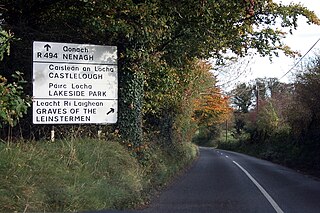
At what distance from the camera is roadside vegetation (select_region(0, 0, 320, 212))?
8.50m

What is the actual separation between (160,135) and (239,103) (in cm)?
7685

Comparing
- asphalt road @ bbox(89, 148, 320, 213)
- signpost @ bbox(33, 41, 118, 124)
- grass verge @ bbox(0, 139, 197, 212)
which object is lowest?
asphalt road @ bbox(89, 148, 320, 213)

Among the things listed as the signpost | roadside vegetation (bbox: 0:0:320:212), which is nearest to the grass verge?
roadside vegetation (bbox: 0:0:320:212)

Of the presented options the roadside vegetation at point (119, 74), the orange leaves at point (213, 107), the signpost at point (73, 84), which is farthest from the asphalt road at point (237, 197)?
the orange leaves at point (213, 107)

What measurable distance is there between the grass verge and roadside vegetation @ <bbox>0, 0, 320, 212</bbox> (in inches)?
0.9

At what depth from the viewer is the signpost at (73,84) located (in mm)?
12047

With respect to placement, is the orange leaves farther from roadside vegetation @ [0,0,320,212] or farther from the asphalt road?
the asphalt road

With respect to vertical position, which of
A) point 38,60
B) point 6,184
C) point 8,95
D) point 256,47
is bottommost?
point 6,184

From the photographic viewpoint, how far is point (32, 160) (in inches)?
357

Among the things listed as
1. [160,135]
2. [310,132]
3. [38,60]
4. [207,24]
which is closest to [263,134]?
[310,132]

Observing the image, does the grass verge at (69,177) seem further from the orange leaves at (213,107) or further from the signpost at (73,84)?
the orange leaves at (213,107)

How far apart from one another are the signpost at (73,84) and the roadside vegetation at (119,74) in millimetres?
550

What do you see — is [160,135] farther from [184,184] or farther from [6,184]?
[6,184]

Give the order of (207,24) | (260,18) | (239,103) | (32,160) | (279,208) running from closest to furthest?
(32,160) → (279,208) → (207,24) → (260,18) → (239,103)
